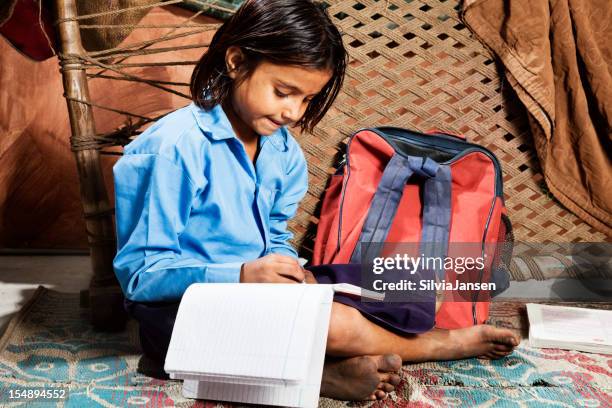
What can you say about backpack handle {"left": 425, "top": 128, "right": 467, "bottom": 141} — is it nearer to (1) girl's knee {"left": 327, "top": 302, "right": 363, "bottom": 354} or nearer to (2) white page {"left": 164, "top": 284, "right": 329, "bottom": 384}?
(1) girl's knee {"left": 327, "top": 302, "right": 363, "bottom": 354}

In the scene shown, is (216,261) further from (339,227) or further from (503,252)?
(503,252)

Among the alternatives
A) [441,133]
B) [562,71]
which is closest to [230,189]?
[441,133]

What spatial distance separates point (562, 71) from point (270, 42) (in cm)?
89

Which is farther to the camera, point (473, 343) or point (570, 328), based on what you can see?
point (570, 328)

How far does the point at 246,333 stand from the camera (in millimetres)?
927

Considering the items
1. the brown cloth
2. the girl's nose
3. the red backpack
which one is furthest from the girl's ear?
the brown cloth

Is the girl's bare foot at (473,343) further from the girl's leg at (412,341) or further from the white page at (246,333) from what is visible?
the white page at (246,333)

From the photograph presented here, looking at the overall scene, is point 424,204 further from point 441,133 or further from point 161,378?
point 161,378

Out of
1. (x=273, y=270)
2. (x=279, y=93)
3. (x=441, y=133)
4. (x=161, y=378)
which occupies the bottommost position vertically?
(x=161, y=378)

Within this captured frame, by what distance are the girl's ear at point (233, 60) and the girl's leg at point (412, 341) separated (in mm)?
413

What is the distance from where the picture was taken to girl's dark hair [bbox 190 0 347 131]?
1.08 meters

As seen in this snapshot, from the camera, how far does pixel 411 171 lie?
147cm

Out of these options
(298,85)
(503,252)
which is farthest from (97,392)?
(503,252)

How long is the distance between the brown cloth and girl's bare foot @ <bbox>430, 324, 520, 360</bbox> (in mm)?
641
